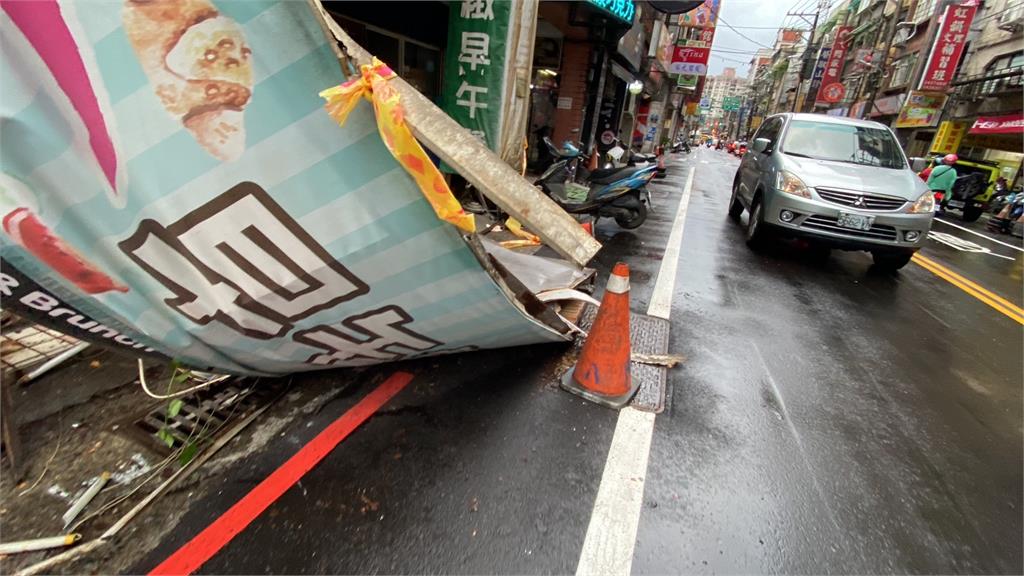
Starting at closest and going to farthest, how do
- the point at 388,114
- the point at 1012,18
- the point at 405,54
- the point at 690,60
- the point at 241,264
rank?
the point at 388,114 → the point at 241,264 → the point at 405,54 → the point at 1012,18 → the point at 690,60

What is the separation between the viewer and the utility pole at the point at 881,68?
3077 cm

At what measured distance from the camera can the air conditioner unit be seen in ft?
63.3

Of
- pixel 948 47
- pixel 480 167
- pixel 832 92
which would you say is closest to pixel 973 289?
pixel 480 167

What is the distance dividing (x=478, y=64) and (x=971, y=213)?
16.3 meters

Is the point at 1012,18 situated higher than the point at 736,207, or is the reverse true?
the point at 1012,18

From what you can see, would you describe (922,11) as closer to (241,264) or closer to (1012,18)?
(1012,18)

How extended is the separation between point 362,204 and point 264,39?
619 millimetres

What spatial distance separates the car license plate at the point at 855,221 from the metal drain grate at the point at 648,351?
3.05 metres

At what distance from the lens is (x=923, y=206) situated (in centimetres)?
550

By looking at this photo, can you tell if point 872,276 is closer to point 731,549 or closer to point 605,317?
point 605,317

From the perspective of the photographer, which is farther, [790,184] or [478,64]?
[790,184]

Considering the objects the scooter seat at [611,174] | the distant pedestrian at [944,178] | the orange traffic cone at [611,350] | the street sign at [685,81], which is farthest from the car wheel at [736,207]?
Result: the street sign at [685,81]

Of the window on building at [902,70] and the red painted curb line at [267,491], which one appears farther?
the window on building at [902,70]

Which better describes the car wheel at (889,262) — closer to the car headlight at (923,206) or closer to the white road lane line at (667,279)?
the car headlight at (923,206)
